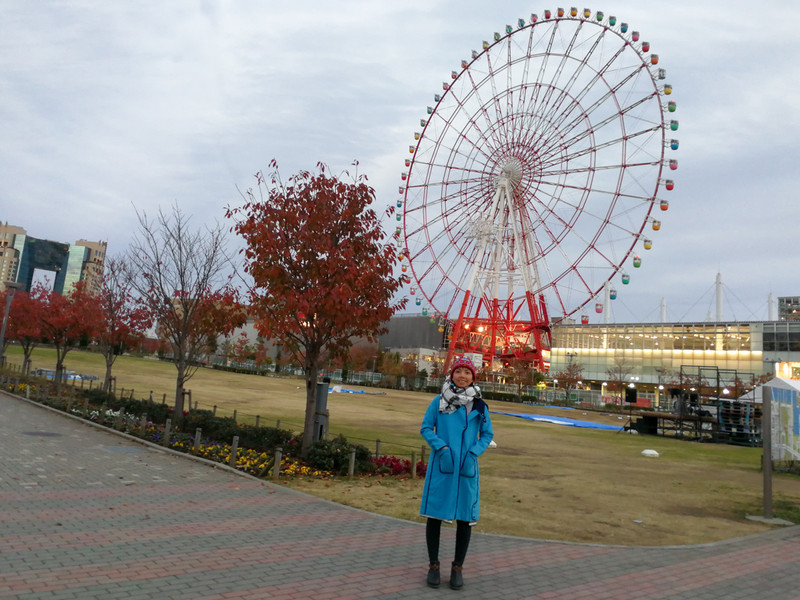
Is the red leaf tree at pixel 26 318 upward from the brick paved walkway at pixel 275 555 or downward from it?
upward

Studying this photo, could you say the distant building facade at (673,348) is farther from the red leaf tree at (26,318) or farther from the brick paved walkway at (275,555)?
the brick paved walkway at (275,555)

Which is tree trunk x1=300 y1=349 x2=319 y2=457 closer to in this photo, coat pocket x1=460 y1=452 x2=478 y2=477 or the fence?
the fence

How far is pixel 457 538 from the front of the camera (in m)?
5.53

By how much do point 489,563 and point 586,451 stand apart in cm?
1432

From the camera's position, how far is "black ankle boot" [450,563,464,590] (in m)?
5.45

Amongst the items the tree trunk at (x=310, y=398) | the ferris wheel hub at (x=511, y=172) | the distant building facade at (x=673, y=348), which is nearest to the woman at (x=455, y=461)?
the tree trunk at (x=310, y=398)

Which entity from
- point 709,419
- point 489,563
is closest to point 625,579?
point 489,563

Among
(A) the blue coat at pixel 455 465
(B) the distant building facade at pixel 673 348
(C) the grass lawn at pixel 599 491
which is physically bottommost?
(C) the grass lawn at pixel 599 491

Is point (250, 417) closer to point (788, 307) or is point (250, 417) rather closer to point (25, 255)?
point (788, 307)

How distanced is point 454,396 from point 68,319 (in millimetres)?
23770

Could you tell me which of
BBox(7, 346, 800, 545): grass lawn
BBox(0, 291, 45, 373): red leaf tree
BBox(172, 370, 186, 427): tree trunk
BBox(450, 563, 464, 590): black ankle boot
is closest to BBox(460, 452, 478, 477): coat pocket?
BBox(450, 563, 464, 590): black ankle boot

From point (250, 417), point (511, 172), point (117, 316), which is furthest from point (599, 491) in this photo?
point (511, 172)

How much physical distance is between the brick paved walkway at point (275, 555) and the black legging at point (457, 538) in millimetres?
305

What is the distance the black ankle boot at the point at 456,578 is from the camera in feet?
17.9
